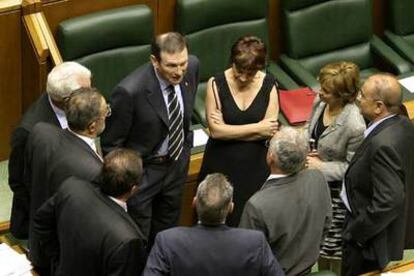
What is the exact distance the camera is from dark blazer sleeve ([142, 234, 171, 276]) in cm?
343

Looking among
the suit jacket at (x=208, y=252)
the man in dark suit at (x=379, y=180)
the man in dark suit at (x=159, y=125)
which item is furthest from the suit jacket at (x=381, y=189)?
the man in dark suit at (x=159, y=125)

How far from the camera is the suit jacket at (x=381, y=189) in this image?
381cm

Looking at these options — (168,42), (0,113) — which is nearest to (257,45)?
(168,42)

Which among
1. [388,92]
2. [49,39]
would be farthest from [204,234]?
[49,39]

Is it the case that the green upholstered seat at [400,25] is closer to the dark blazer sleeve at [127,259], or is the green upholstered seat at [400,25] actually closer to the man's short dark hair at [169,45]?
the man's short dark hair at [169,45]

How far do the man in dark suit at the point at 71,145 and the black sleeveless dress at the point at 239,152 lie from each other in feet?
2.16

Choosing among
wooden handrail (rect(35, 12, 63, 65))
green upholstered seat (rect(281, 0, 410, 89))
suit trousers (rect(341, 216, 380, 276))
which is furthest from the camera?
green upholstered seat (rect(281, 0, 410, 89))

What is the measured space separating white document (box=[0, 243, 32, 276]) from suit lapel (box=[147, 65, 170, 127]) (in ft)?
2.42

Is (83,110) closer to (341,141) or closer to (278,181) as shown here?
(278,181)

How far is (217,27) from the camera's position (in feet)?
17.6

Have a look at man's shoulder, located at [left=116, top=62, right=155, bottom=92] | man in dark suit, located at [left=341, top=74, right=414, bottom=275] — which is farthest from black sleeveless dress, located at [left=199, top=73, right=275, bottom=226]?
man in dark suit, located at [left=341, top=74, right=414, bottom=275]

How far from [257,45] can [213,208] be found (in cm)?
102

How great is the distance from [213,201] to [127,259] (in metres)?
0.33

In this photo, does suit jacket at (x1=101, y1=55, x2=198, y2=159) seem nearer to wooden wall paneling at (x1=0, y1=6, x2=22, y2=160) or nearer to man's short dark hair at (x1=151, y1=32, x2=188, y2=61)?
man's short dark hair at (x1=151, y1=32, x2=188, y2=61)
